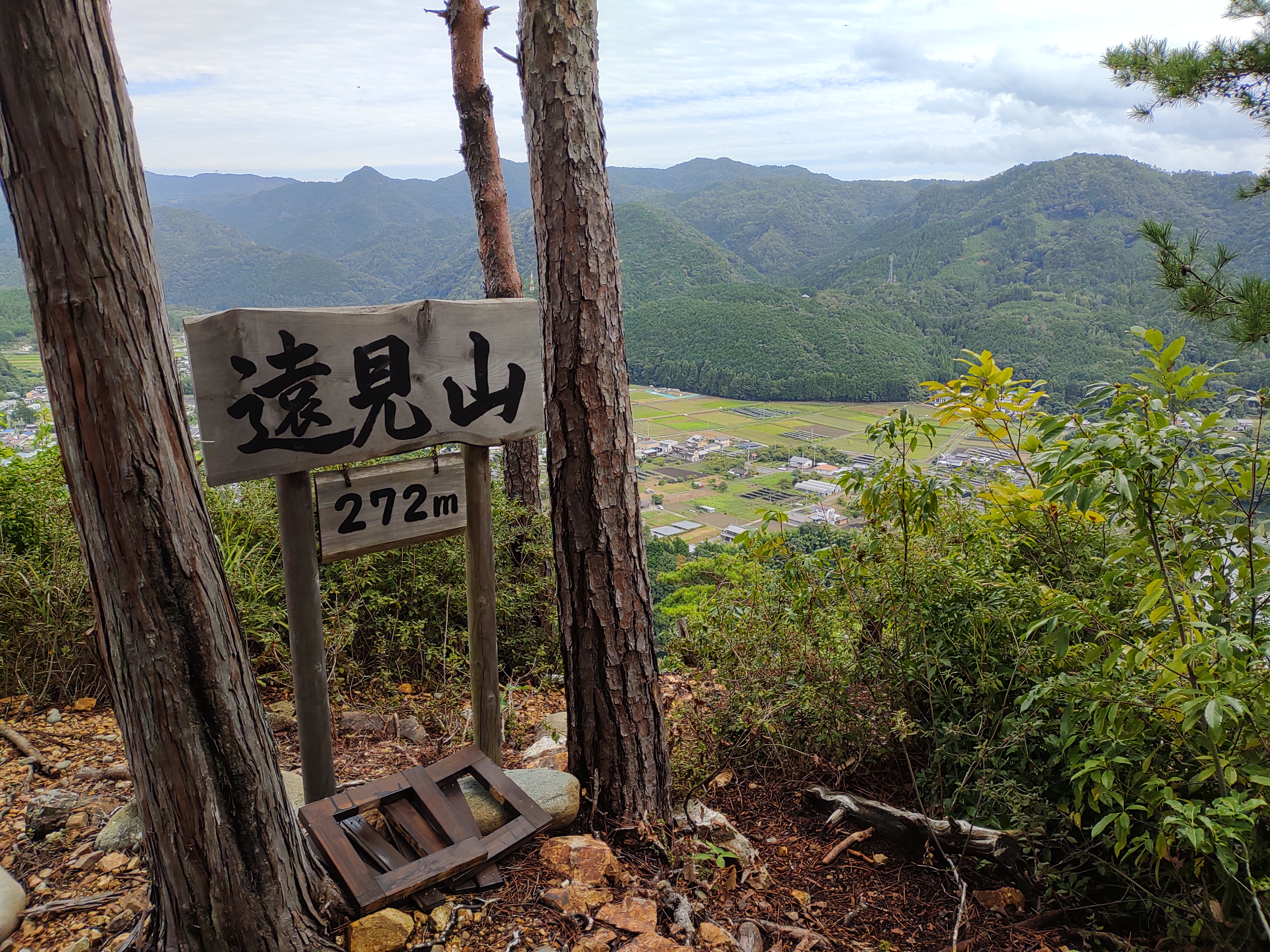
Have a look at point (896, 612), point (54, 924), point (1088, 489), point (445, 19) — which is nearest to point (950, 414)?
point (896, 612)

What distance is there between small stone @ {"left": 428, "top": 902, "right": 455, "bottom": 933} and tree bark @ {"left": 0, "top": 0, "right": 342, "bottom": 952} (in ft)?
1.03

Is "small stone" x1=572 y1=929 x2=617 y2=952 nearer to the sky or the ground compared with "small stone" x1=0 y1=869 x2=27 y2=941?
nearer to the ground

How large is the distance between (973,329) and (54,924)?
1810 cm

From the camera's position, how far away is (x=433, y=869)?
6.24ft

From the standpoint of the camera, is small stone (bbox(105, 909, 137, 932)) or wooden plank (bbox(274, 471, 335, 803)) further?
wooden plank (bbox(274, 471, 335, 803))

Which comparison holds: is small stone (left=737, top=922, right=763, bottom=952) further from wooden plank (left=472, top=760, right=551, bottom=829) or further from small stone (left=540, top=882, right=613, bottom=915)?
wooden plank (left=472, top=760, right=551, bottom=829)

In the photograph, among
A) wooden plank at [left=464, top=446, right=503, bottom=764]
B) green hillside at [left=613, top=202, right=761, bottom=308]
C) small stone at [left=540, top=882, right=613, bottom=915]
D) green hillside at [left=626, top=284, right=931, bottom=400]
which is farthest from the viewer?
green hillside at [left=613, top=202, right=761, bottom=308]

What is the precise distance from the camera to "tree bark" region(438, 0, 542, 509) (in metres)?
4.21

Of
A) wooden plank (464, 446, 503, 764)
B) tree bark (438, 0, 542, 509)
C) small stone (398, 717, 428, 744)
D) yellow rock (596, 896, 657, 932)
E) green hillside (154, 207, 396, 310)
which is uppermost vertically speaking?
green hillside (154, 207, 396, 310)

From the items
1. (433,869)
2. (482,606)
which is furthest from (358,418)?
(433,869)

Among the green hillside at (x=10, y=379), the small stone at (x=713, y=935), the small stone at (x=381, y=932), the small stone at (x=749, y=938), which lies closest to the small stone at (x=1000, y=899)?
the small stone at (x=749, y=938)

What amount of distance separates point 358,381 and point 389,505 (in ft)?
1.35

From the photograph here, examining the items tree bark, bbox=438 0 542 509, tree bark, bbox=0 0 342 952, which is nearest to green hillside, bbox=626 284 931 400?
tree bark, bbox=438 0 542 509

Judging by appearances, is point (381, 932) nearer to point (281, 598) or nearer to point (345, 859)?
point (345, 859)
